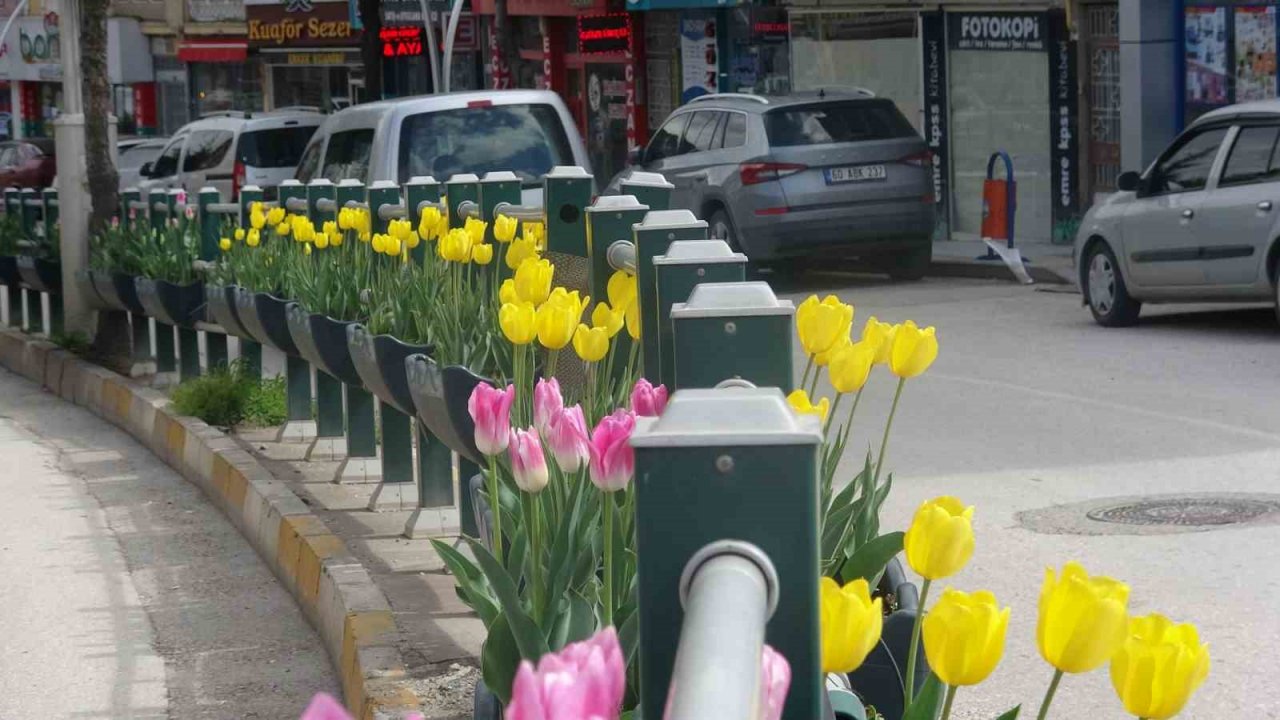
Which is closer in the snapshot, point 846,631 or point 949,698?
point 846,631

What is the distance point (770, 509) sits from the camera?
200 centimetres

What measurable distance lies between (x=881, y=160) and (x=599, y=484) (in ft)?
55.3

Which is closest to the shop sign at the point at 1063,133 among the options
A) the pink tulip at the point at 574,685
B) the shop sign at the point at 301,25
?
the pink tulip at the point at 574,685

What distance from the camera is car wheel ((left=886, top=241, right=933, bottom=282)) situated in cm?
2047

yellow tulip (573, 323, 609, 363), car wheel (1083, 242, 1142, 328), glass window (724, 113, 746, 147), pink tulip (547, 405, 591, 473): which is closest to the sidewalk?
glass window (724, 113, 746, 147)

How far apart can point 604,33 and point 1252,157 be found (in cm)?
1986

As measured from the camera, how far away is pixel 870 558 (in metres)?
3.68

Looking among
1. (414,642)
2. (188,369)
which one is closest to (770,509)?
(414,642)

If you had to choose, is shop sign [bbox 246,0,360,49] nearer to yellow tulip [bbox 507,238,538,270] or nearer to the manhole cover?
the manhole cover

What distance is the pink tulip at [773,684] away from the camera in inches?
64.9

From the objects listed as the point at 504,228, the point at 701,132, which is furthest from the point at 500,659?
the point at 701,132

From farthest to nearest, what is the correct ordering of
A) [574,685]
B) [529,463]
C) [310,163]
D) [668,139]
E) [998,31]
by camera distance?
[998,31]
[668,139]
[310,163]
[529,463]
[574,685]

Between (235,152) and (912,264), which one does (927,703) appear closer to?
(912,264)

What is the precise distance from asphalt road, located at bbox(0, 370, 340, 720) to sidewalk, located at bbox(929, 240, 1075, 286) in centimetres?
1078
